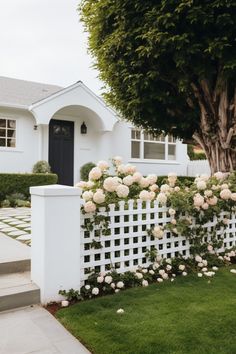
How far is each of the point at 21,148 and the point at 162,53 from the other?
772 centimetres

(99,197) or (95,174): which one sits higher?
(95,174)

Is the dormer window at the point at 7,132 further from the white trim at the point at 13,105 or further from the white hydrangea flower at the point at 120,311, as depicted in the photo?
the white hydrangea flower at the point at 120,311

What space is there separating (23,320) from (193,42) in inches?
175

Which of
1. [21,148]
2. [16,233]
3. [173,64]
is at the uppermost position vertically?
[173,64]

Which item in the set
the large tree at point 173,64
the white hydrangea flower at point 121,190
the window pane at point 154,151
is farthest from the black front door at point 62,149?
the white hydrangea flower at point 121,190

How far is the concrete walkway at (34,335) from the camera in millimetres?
2385

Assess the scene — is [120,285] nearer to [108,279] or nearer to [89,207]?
[108,279]

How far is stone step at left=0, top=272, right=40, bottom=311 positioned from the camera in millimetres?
3039

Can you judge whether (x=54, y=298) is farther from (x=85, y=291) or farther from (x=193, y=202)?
(x=193, y=202)

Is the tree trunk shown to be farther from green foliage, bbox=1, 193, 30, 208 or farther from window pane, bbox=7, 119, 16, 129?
window pane, bbox=7, 119, 16, 129

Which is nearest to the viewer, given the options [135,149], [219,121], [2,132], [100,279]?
[100,279]

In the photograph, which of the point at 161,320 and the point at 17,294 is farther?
the point at 17,294

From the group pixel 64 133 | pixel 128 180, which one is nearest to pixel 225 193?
pixel 128 180

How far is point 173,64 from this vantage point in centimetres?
557
